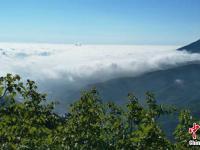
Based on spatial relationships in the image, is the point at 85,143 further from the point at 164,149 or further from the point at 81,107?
the point at 81,107

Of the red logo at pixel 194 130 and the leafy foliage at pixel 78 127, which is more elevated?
the leafy foliage at pixel 78 127

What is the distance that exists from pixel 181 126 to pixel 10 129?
14.3m

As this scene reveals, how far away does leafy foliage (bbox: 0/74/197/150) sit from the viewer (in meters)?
19.2

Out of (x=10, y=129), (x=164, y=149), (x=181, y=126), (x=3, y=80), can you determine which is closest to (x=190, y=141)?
(x=181, y=126)

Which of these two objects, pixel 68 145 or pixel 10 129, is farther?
pixel 68 145

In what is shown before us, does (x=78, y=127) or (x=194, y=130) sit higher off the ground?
(x=78, y=127)

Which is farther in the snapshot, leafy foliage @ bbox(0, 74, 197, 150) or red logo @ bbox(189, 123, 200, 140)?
red logo @ bbox(189, 123, 200, 140)

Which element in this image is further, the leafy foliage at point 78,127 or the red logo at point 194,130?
the red logo at point 194,130

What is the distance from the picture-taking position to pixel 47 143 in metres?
23.5

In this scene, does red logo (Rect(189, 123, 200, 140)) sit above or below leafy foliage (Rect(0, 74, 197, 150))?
below

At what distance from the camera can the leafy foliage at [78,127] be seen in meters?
19.2

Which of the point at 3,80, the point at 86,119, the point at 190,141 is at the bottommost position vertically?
the point at 190,141

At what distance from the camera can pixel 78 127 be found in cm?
2680

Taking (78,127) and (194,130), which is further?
(194,130)
